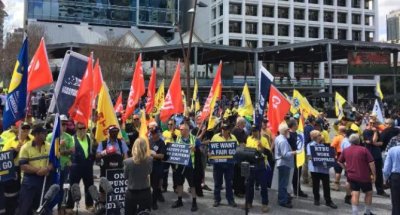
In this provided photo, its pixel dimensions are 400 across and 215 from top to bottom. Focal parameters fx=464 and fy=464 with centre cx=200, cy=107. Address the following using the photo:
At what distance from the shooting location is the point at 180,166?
33.1 feet

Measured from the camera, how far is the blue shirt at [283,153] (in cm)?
1009

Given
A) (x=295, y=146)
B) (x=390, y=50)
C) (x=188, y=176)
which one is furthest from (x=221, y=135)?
(x=390, y=50)

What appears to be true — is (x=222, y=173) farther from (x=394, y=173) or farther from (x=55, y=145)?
(x=55, y=145)

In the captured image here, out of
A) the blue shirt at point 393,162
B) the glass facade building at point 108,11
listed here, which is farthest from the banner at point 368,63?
the glass facade building at point 108,11

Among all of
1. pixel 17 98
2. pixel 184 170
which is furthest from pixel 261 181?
pixel 17 98

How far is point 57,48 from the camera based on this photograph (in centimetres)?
4425

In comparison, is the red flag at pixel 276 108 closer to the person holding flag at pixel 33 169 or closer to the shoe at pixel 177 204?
the shoe at pixel 177 204

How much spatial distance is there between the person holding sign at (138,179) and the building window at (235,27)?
2835 inches

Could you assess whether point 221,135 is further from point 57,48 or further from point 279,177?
point 57,48

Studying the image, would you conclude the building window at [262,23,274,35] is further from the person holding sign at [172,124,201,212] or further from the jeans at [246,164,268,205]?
the jeans at [246,164,268,205]

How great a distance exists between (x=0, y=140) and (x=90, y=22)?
73.3 meters

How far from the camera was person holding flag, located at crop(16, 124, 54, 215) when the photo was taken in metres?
7.35

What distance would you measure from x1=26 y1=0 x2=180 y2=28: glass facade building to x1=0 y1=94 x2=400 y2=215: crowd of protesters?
227 feet

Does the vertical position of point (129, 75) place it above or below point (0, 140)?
above
